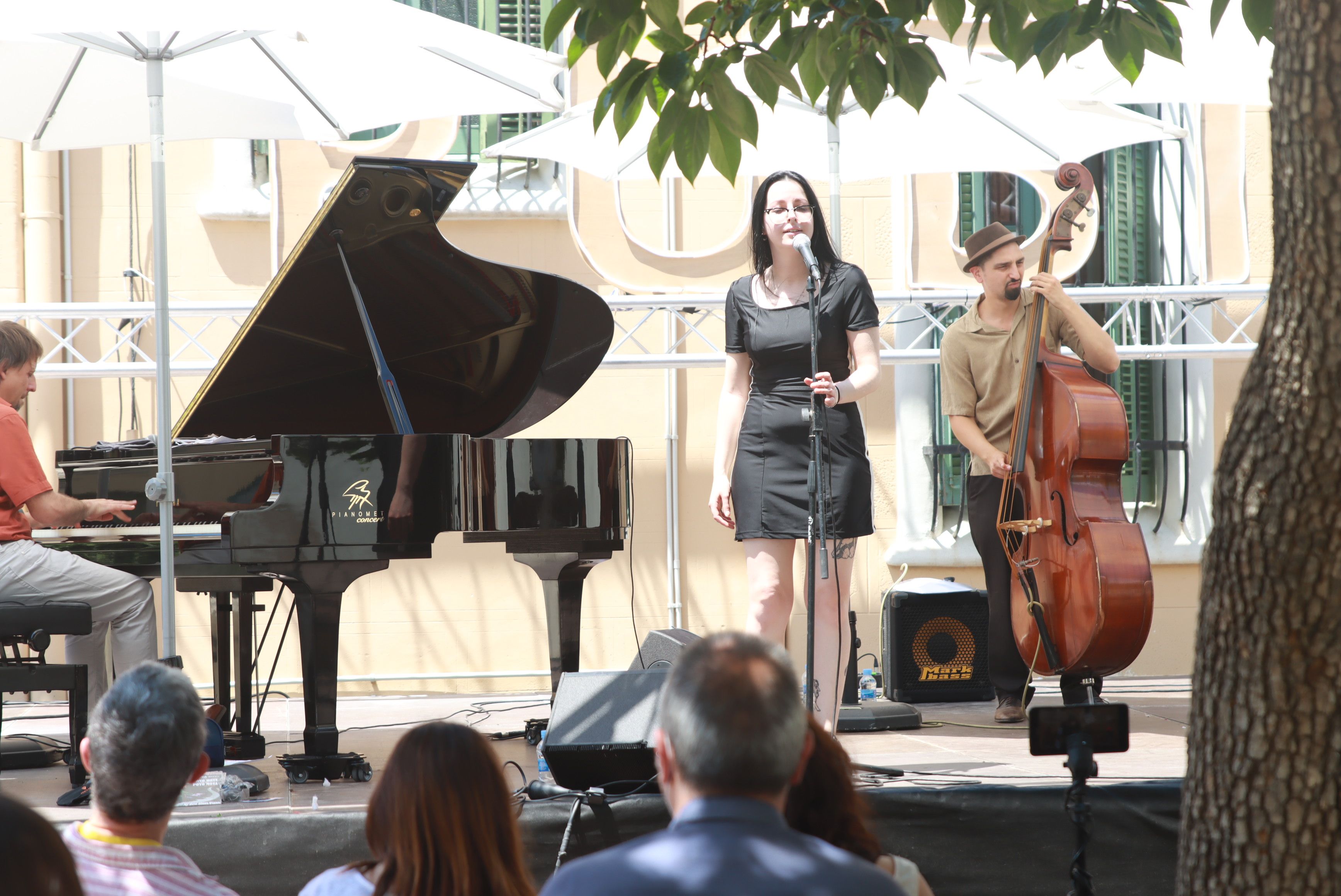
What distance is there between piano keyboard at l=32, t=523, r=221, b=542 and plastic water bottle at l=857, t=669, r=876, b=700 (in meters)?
2.61

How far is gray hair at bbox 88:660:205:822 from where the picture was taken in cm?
160

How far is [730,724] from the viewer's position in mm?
1186

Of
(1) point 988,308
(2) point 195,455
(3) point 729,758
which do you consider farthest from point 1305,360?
(2) point 195,455

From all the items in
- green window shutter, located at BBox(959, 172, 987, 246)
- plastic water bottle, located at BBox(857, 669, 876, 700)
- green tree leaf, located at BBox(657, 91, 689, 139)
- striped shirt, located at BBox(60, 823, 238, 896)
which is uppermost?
green window shutter, located at BBox(959, 172, 987, 246)

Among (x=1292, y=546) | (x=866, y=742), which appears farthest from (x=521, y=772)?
(x=1292, y=546)

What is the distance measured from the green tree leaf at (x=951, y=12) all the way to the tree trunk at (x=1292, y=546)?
68 centimetres

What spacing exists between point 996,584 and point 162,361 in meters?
2.65

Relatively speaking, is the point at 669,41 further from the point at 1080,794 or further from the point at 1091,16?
the point at 1080,794

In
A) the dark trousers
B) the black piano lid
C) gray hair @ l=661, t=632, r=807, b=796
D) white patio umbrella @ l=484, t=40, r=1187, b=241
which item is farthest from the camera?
white patio umbrella @ l=484, t=40, r=1187, b=241

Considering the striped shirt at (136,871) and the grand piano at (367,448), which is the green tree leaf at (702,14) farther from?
the grand piano at (367,448)

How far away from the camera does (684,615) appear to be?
6.34 metres

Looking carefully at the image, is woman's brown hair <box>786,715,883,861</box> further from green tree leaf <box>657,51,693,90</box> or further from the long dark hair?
the long dark hair

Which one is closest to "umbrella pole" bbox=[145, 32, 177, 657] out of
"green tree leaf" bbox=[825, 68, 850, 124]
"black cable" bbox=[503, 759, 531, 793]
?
"black cable" bbox=[503, 759, 531, 793]

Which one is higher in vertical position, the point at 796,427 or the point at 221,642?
the point at 796,427
